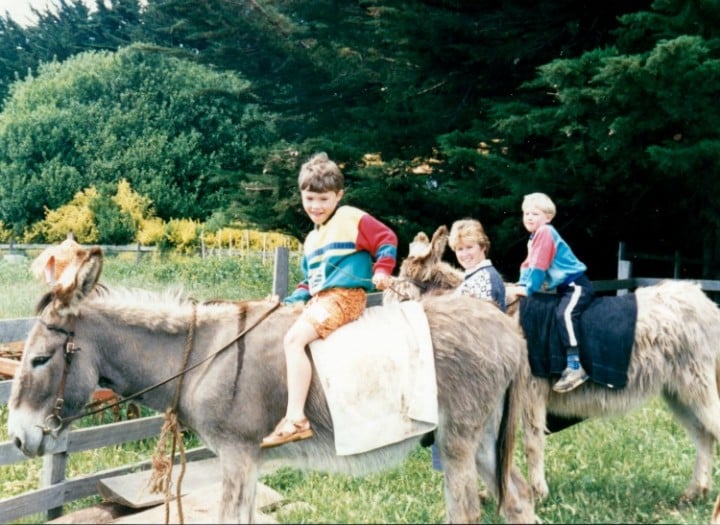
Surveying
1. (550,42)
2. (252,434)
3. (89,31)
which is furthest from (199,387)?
(89,31)

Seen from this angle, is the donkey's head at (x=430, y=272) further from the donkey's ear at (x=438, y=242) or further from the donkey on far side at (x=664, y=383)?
the donkey on far side at (x=664, y=383)

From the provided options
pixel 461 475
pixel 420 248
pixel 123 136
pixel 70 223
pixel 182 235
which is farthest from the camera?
pixel 123 136

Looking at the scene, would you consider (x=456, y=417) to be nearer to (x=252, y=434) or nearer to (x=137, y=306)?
(x=252, y=434)

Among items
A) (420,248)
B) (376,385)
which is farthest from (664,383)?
(376,385)

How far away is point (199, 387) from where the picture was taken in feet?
11.5

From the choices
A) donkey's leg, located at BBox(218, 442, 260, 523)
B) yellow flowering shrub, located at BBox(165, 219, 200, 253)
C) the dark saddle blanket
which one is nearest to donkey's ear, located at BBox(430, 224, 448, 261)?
the dark saddle blanket

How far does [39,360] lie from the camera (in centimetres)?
339

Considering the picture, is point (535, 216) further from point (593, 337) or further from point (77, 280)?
point (77, 280)

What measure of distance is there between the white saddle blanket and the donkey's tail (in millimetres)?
518

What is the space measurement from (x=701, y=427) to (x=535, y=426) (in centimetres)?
131

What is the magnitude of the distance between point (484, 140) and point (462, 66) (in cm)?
181

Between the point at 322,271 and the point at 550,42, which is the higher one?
the point at 550,42

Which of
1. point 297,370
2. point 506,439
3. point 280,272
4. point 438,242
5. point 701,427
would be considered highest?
point 438,242

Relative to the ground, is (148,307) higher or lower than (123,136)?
lower
